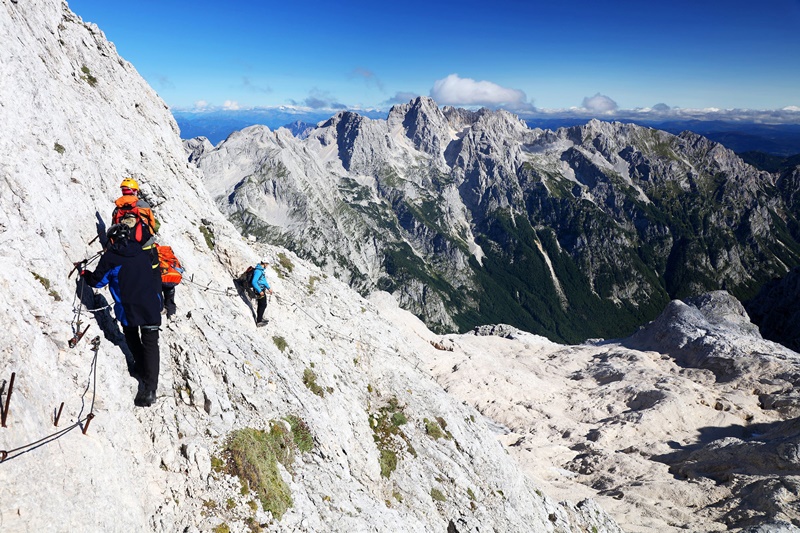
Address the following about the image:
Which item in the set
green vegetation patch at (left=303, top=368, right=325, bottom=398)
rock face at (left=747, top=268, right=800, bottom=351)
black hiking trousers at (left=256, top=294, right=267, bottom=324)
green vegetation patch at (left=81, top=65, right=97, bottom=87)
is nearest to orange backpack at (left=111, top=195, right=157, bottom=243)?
black hiking trousers at (left=256, top=294, right=267, bottom=324)

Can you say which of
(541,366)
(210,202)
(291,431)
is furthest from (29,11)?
(541,366)

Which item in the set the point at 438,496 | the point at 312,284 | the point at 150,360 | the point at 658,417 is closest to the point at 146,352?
the point at 150,360

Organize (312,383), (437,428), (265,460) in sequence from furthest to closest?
1. (437,428)
2. (312,383)
3. (265,460)

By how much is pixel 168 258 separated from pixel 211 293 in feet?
18.8

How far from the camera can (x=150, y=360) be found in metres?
11.3

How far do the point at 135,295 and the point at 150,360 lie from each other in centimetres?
192

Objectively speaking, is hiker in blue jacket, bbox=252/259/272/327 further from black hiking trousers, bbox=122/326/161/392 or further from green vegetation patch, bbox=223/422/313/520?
black hiking trousers, bbox=122/326/161/392

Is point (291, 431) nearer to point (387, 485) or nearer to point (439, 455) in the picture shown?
point (387, 485)

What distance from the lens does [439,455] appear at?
21156 millimetres

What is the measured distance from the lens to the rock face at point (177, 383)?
8.98 meters

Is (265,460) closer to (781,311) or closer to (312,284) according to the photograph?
(312,284)

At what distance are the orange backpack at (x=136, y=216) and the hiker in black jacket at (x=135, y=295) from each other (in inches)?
14.5

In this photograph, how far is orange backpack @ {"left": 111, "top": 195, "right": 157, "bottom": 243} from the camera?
11640mm

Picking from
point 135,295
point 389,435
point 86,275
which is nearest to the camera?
point 135,295
